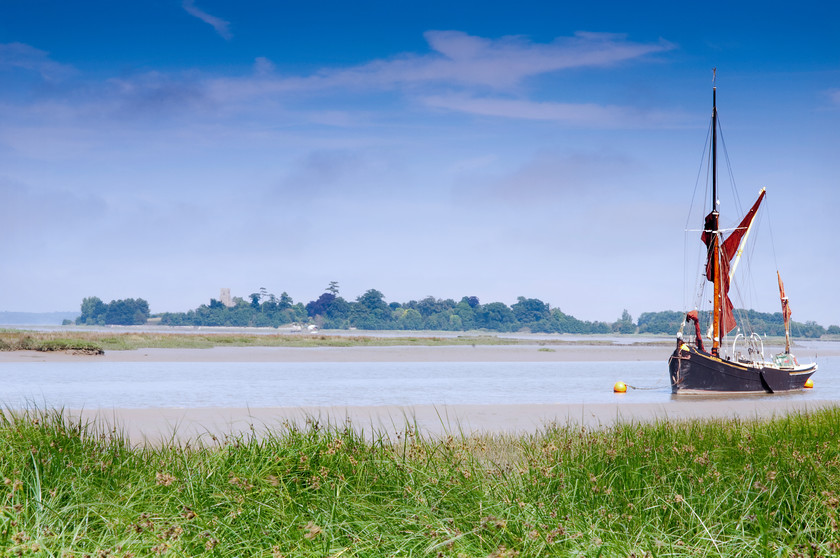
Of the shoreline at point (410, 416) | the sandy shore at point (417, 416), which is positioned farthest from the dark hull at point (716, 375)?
the shoreline at point (410, 416)

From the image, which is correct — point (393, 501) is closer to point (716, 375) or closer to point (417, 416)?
point (417, 416)

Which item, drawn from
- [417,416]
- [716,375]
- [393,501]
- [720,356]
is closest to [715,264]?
[720,356]

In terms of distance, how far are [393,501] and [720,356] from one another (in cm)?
3497

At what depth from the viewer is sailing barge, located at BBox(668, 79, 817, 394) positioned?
35.1m

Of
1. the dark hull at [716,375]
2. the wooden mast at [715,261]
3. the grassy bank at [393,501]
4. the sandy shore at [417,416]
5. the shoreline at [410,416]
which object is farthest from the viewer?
the wooden mast at [715,261]

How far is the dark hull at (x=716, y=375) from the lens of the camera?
35.0 metres

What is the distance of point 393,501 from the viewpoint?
6.95m

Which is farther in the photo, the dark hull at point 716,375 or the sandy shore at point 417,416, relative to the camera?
the dark hull at point 716,375

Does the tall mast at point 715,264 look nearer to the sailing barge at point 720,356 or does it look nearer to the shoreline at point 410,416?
the sailing barge at point 720,356

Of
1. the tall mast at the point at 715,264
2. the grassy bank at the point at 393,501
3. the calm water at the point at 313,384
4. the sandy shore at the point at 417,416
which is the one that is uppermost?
the tall mast at the point at 715,264

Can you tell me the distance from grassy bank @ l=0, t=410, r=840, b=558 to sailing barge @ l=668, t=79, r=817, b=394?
87.1 ft

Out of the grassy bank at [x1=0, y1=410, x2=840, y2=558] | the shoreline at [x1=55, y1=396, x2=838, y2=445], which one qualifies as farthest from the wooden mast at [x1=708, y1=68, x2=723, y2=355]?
the grassy bank at [x1=0, y1=410, x2=840, y2=558]

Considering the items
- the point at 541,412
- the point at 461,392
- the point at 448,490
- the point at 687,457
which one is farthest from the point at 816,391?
the point at 448,490

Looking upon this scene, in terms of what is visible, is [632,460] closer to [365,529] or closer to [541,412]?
[365,529]
